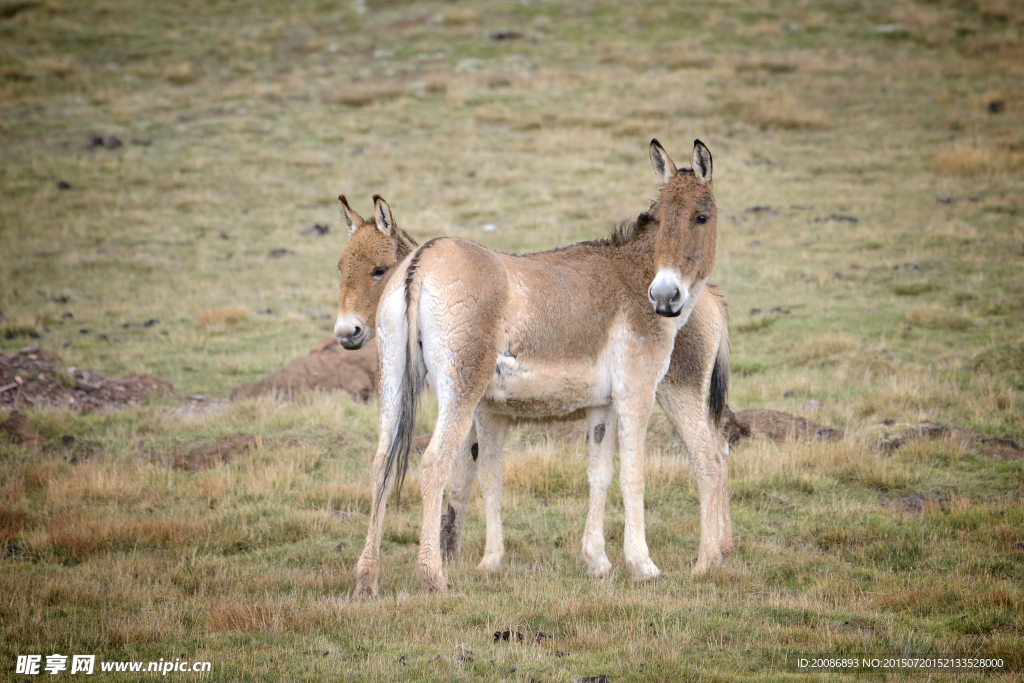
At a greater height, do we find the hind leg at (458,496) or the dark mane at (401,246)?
the dark mane at (401,246)

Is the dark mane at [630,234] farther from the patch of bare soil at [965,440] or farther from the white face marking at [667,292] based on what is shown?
the patch of bare soil at [965,440]

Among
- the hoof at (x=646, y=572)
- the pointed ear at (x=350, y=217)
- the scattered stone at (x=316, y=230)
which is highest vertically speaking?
the pointed ear at (x=350, y=217)

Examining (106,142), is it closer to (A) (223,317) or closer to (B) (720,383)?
(A) (223,317)

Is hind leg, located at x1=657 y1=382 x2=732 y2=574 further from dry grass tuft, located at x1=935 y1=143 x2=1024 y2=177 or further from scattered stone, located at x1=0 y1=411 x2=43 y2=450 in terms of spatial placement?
dry grass tuft, located at x1=935 y1=143 x2=1024 y2=177

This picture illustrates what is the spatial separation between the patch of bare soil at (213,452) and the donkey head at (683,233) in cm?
570

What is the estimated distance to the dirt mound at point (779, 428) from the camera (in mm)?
10297

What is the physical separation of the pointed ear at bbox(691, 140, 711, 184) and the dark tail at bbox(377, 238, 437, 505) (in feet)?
8.25

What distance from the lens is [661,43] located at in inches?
1538

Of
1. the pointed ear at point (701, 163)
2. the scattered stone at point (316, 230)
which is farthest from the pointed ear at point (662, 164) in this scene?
the scattered stone at point (316, 230)

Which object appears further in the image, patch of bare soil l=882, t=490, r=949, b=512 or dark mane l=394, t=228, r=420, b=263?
patch of bare soil l=882, t=490, r=949, b=512

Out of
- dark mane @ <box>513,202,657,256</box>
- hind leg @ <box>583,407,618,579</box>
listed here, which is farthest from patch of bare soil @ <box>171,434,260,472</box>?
dark mane @ <box>513,202,657,256</box>

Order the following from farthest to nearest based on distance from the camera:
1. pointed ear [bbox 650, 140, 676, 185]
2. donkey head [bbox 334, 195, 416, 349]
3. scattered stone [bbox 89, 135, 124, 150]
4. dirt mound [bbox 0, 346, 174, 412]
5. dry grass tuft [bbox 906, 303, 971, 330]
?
scattered stone [bbox 89, 135, 124, 150] → dry grass tuft [bbox 906, 303, 971, 330] → dirt mound [bbox 0, 346, 174, 412] → pointed ear [bbox 650, 140, 676, 185] → donkey head [bbox 334, 195, 416, 349]

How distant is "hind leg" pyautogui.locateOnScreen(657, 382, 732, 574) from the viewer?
739 cm

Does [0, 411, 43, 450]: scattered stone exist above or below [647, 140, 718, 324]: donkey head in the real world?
below
